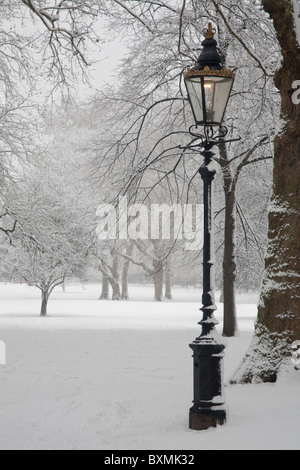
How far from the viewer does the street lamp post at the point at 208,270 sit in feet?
19.9

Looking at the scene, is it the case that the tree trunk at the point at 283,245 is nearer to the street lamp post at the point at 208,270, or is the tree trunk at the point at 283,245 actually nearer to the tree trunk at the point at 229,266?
the street lamp post at the point at 208,270

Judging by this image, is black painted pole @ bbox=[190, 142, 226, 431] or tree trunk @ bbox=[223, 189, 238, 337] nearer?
black painted pole @ bbox=[190, 142, 226, 431]

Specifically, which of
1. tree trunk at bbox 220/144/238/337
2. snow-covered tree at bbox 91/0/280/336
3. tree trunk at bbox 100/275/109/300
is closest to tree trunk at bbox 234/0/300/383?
snow-covered tree at bbox 91/0/280/336

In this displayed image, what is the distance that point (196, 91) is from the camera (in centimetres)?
648

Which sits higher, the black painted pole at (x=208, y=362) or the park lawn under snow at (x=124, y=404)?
the black painted pole at (x=208, y=362)

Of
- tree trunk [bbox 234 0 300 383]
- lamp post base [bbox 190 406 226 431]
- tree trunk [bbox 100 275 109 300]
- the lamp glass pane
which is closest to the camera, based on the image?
lamp post base [bbox 190 406 226 431]

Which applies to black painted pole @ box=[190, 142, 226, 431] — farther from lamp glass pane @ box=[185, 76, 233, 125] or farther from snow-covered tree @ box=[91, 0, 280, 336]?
snow-covered tree @ box=[91, 0, 280, 336]

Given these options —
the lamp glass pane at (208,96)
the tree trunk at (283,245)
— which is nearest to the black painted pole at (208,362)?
the lamp glass pane at (208,96)

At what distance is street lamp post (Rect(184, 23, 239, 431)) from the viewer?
6059mm

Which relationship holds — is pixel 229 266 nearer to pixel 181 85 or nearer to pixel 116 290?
pixel 181 85

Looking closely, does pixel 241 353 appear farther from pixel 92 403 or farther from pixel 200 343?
pixel 200 343

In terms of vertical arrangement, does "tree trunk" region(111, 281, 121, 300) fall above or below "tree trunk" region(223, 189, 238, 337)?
below

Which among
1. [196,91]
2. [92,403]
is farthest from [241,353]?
[196,91]

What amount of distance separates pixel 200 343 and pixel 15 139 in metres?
11.3
